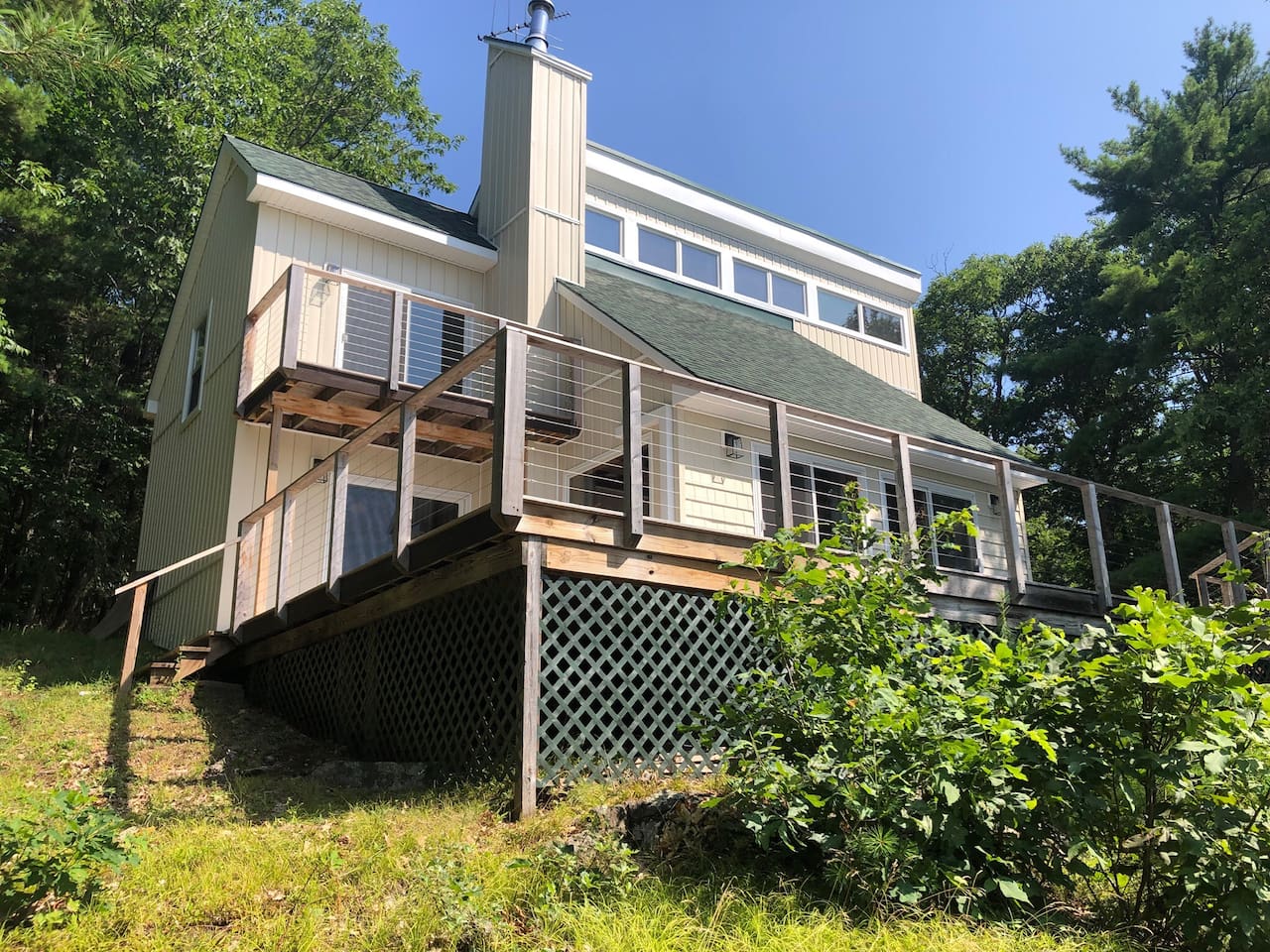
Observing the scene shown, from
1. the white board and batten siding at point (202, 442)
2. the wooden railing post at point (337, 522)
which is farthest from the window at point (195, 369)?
the wooden railing post at point (337, 522)

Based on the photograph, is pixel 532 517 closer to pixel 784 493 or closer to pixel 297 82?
pixel 784 493

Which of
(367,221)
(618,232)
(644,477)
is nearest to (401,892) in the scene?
(644,477)

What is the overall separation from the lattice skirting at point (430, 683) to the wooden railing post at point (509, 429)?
51 centimetres

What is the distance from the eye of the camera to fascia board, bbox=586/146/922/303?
14.8 m

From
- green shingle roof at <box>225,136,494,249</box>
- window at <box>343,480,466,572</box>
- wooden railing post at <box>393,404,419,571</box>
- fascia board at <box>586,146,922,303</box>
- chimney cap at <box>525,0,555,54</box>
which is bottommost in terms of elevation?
wooden railing post at <box>393,404,419,571</box>

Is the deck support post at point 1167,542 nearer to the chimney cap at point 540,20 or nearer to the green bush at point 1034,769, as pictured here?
the green bush at point 1034,769

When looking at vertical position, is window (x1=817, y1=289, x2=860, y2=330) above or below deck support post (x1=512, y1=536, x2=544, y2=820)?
above

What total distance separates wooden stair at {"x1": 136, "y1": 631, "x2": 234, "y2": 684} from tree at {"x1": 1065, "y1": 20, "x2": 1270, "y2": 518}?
16055mm

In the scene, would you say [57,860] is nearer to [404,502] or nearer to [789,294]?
[404,502]

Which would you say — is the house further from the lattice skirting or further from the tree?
the tree

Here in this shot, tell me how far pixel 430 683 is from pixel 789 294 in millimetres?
11551

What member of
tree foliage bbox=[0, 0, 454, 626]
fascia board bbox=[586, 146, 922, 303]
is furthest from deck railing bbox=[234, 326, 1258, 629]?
tree foliage bbox=[0, 0, 454, 626]

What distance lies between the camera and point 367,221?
12.6 m

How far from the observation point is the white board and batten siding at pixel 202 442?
38.7 ft
